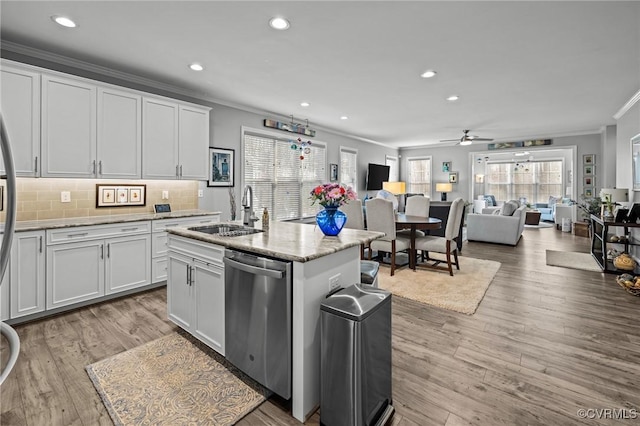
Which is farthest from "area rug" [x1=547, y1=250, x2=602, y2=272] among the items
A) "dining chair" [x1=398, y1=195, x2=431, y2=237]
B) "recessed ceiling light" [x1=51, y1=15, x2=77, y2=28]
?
"recessed ceiling light" [x1=51, y1=15, x2=77, y2=28]

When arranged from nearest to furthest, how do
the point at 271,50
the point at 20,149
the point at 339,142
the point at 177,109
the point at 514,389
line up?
the point at 514,389 < the point at 20,149 < the point at 271,50 < the point at 177,109 < the point at 339,142

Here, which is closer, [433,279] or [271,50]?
[271,50]

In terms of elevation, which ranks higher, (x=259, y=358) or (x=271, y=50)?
(x=271, y=50)

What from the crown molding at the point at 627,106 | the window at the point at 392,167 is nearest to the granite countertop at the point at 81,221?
the crown molding at the point at 627,106

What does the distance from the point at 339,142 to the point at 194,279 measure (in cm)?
576

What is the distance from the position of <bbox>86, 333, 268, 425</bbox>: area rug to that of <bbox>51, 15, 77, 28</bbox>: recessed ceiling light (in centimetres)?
275

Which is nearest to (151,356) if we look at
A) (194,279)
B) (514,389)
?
→ (194,279)

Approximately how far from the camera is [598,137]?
25.2ft

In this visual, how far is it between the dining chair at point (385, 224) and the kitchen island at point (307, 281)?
2.32 metres

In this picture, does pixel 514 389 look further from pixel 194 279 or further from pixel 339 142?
pixel 339 142

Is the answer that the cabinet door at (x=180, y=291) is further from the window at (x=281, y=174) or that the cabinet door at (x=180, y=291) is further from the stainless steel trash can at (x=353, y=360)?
the window at (x=281, y=174)

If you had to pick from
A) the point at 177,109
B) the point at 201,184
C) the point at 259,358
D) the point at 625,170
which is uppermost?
the point at 177,109

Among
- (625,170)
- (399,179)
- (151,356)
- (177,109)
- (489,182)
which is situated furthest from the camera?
(489,182)

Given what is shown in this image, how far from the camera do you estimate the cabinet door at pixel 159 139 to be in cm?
377
